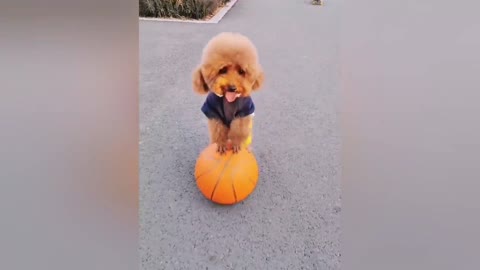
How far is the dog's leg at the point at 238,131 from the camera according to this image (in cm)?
91

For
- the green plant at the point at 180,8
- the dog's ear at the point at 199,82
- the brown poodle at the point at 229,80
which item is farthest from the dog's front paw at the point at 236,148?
the green plant at the point at 180,8

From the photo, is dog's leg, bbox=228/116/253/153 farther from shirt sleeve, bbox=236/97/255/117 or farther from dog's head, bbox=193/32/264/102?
dog's head, bbox=193/32/264/102

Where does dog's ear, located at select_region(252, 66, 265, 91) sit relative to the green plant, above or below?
below

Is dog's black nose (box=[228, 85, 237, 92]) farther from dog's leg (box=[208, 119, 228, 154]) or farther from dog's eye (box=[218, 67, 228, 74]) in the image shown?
dog's leg (box=[208, 119, 228, 154])

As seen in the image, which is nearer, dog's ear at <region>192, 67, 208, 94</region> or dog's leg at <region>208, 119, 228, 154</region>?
dog's ear at <region>192, 67, 208, 94</region>

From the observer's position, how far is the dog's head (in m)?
0.75

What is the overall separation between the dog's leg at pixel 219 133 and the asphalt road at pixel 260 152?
0.17m

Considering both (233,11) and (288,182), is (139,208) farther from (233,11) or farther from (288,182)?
(233,11)

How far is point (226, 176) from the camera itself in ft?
2.79

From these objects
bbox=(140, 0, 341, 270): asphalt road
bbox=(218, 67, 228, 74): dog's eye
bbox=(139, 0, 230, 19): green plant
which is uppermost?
bbox=(139, 0, 230, 19): green plant

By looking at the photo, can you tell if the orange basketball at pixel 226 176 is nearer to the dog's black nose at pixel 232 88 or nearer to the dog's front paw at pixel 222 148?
the dog's front paw at pixel 222 148

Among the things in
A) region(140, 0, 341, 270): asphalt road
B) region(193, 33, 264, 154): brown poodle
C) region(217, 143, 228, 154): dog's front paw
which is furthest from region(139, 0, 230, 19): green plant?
region(217, 143, 228, 154): dog's front paw

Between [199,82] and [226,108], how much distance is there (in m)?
0.12

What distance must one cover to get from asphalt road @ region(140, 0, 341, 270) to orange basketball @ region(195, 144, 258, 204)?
0.06 meters
